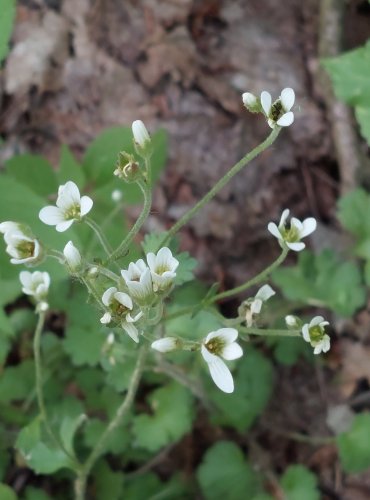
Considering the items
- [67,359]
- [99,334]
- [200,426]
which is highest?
[99,334]

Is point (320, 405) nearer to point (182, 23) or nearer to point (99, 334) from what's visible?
point (99, 334)

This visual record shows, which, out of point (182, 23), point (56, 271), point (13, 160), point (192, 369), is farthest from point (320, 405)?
point (182, 23)

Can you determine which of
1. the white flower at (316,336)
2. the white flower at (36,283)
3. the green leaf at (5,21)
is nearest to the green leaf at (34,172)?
the green leaf at (5,21)

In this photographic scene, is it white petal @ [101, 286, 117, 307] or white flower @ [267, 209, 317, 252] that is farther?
white flower @ [267, 209, 317, 252]

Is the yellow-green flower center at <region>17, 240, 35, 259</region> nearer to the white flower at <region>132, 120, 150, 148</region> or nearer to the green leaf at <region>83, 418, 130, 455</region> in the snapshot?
the white flower at <region>132, 120, 150, 148</region>

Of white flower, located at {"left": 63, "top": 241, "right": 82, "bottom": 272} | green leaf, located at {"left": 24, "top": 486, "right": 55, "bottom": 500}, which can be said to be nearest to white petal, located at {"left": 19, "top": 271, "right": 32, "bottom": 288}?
white flower, located at {"left": 63, "top": 241, "right": 82, "bottom": 272}

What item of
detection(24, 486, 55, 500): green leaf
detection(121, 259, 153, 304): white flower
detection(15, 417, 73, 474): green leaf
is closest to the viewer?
detection(121, 259, 153, 304): white flower

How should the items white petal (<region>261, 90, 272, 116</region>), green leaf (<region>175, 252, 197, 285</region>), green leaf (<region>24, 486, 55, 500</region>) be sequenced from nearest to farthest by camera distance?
white petal (<region>261, 90, 272, 116</region>) < green leaf (<region>175, 252, 197, 285</region>) < green leaf (<region>24, 486, 55, 500</region>)
